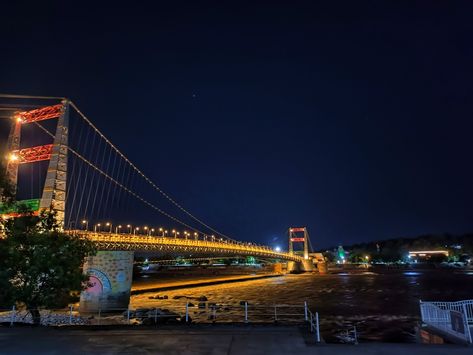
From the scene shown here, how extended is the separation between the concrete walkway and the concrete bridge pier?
18.8 m

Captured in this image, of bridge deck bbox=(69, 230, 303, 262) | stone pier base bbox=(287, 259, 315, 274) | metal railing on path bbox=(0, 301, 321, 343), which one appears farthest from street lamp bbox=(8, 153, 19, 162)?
stone pier base bbox=(287, 259, 315, 274)

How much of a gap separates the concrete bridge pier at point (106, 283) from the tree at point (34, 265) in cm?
1318

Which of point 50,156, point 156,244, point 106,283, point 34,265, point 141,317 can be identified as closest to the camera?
point 34,265

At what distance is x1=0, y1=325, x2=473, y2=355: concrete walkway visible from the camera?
11.4 meters

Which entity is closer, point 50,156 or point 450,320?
point 450,320

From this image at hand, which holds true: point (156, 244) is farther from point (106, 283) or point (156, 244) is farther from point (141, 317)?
point (141, 317)

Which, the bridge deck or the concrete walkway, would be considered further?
the bridge deck

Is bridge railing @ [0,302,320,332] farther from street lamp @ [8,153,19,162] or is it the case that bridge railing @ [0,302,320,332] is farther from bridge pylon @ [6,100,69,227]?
street lamp @ [8,153,19,162]

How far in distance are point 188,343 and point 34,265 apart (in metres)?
10.9

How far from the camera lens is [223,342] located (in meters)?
12.9

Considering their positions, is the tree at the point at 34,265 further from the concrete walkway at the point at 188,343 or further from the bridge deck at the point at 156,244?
the bridge deck at the point at 156,244

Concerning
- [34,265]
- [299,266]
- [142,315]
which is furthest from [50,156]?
[299,266]

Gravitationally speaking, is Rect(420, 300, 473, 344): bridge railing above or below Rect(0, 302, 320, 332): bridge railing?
above

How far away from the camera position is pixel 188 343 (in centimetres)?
1287
